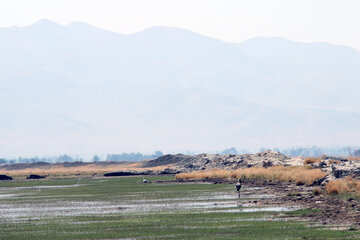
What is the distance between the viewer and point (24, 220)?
3891 centimetres

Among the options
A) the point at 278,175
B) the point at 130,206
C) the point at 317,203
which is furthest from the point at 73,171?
Result: the point at 317,203

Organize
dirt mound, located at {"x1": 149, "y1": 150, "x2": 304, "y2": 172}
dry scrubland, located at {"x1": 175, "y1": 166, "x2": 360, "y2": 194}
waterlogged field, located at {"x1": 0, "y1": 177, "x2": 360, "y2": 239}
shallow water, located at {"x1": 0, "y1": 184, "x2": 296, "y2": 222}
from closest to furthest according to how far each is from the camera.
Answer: waterlogged field, located at {"x1": 0, "y1": 177, "x2": 360, "y2": 239} < shallow water, located at {"x1": 0, "y1": 184, "x2": 296, "y2": 222} < dry scrubland, located at {"x1": 175, "y1": 166, "x2": 360, "y2": 194} < dirt mound, located at {"x1": 149, "y1": 150, "x2": 304, "y2": 172}

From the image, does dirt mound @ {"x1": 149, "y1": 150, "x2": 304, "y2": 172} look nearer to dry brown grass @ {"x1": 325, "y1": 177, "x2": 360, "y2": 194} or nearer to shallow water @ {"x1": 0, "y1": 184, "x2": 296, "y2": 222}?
dry brown grass @ {"x1": 325, "y1": 177, "x2": 360, "y2": 194}

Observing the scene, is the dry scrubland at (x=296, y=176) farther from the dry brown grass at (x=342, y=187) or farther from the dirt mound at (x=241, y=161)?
the dirt mound at (x=241, y=161)

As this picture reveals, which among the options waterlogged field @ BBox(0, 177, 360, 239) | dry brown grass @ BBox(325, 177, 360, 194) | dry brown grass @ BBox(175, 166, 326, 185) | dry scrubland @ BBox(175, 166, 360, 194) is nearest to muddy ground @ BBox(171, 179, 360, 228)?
dry brown grass @ BBox(325, 177, 360, 194)

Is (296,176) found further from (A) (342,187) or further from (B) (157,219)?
(B) (157,219)

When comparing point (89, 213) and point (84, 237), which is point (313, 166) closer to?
point (89, 213)

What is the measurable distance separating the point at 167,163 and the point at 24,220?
11543cm

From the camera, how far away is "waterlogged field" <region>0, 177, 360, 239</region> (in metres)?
30.5

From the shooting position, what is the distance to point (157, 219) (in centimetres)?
3672

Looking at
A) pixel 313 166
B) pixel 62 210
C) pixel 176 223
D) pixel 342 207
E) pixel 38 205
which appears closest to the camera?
pixel 176 223

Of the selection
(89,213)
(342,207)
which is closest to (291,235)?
(342,207)

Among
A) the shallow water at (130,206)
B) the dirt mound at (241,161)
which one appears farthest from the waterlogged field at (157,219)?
the dirt mound at (241,161)

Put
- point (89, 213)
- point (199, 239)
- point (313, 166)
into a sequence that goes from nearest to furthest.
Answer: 1. point (199, 239)
2. point (89, 213)
3. point (313, 166)
